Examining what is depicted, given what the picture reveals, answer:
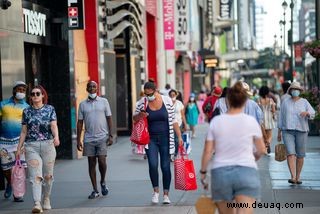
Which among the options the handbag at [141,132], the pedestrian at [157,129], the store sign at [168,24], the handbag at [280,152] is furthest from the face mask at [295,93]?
the store sign at [168,24]

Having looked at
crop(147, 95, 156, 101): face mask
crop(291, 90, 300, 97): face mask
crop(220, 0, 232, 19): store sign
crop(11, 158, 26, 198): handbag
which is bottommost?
crop(11, 158, 26, 198): handbag

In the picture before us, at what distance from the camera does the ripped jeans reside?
995cm

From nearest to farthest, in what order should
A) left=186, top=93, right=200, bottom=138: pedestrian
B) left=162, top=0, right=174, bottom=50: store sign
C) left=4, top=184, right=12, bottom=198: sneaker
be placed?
left=4, top=184, right=12, bottom=198: sneaker, left=186, top=93, right=200, bottom=138: pedestrian, left=162, top=0, right=174, bottom=50: store sign

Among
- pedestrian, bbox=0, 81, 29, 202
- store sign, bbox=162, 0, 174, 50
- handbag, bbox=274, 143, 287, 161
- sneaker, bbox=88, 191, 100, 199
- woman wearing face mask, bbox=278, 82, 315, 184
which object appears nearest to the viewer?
sneaker, bbox=88, 191, 100, 199

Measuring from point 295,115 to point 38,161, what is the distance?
427cm

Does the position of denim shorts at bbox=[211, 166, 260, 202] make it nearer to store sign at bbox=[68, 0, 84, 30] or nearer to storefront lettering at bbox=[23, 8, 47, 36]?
storefront lettering at bbox=[23, 8, 47, 36]

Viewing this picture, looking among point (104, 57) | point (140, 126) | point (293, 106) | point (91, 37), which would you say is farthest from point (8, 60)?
point (104, 57)

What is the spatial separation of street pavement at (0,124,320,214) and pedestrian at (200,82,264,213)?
2.89 meters

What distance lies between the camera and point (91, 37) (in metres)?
19.6

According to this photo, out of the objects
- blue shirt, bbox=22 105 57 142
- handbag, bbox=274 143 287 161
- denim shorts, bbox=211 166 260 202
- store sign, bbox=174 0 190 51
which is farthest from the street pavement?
store sign, bbox=174 0 190 51

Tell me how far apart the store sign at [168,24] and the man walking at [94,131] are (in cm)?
1994

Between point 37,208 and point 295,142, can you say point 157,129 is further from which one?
point 295,142

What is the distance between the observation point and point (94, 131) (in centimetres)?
1113

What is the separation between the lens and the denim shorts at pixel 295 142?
38.8 feet
